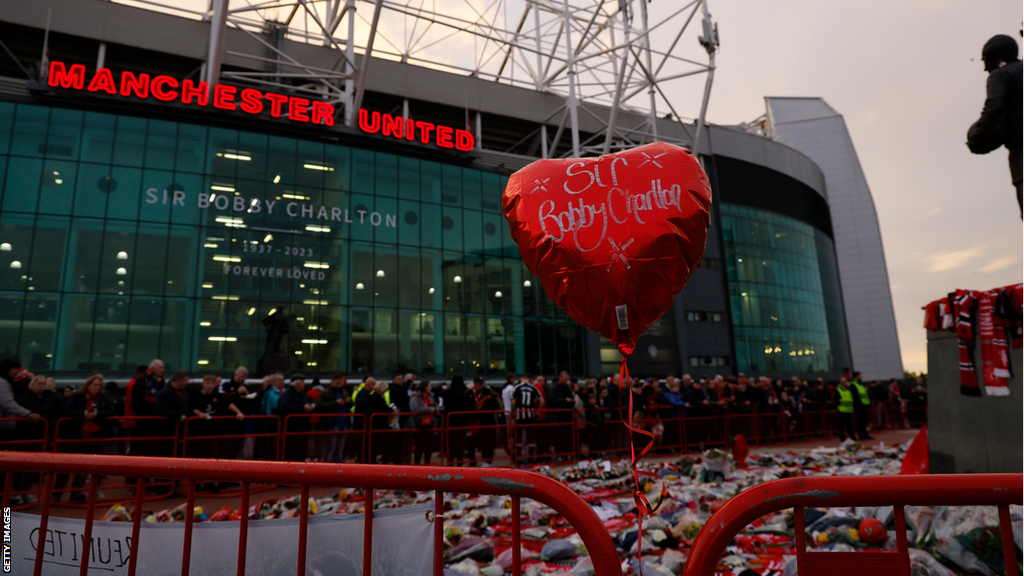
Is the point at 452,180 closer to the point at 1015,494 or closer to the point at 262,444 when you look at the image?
the point at 262,444

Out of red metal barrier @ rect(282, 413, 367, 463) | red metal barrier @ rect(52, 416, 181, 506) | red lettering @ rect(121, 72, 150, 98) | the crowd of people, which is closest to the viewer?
red metal barrier @ rect(52, 416, 181, 506)

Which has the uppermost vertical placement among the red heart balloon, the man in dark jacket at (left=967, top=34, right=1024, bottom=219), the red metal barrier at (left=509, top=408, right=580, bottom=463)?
the man in dark jacket at (left=967, top=34, right=1024, bottom=219)

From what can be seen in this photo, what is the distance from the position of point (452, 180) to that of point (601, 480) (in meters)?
21.8

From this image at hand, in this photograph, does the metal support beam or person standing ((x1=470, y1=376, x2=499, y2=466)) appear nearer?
person standing ((x1=470, y1=376, x2=499, y2=466))

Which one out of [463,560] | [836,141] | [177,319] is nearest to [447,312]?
[177,319]

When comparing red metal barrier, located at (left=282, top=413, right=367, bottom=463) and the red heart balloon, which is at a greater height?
the red heart balloon

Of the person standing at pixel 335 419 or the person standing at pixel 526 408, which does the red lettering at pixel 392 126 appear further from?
the person standing at pixel 526 408

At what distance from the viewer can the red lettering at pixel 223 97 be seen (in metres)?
23.0

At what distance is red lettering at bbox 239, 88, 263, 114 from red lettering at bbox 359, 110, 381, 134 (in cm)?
413

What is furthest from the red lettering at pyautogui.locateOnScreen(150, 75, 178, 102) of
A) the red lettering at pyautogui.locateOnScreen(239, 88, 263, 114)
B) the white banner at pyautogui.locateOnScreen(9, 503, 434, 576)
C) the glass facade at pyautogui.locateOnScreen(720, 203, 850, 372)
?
the glass facade at pyautogui.locateOnScreen(720, 203, 850, 372)

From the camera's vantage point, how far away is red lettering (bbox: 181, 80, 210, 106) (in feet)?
74.2

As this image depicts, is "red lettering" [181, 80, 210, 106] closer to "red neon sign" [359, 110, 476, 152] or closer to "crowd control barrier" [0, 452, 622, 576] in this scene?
"red neon sign" [359, 110, 476, 152]

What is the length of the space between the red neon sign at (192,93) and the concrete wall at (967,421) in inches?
944

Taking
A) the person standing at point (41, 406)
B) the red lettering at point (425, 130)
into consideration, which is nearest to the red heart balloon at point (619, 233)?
the person standing at point (41, 406)
